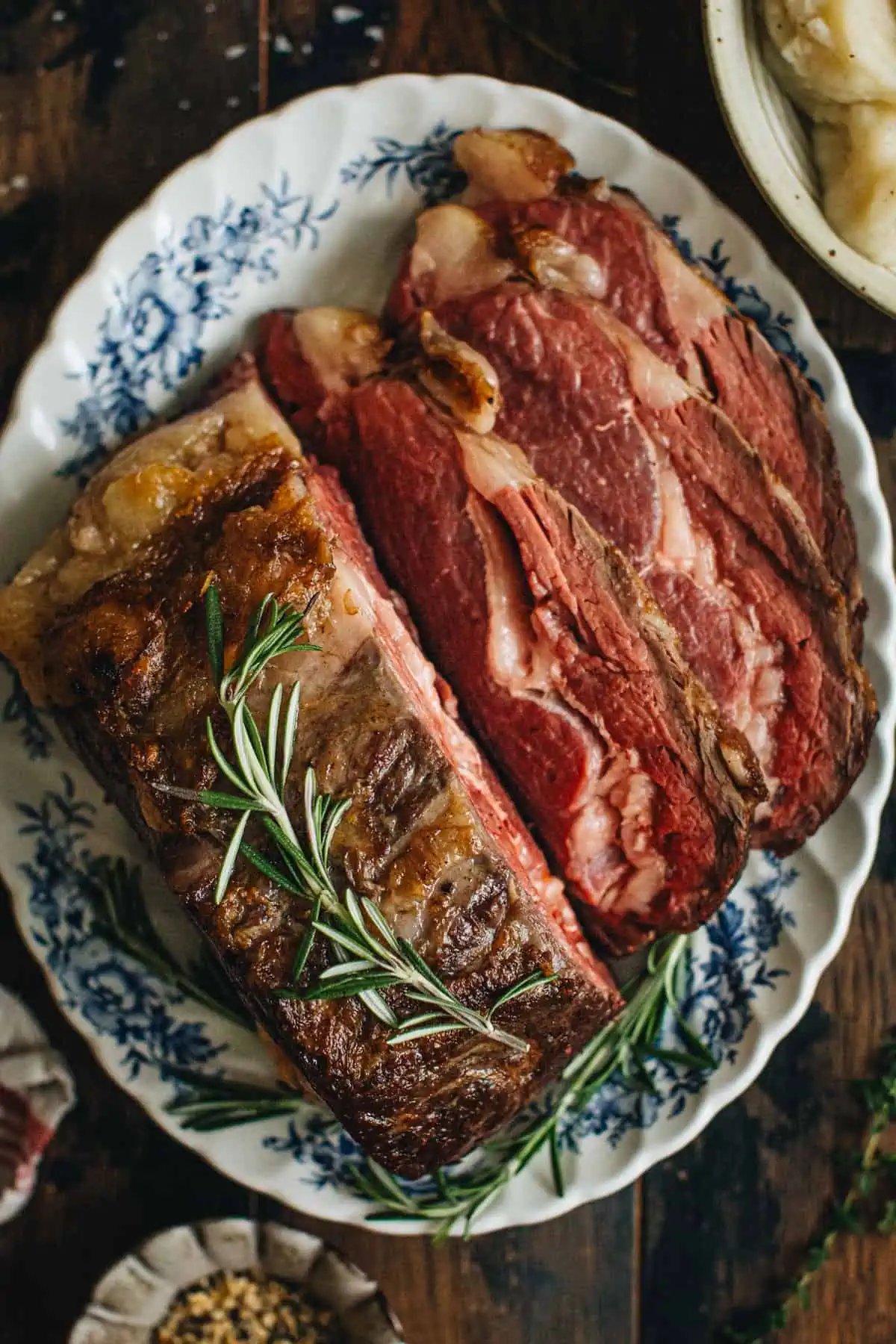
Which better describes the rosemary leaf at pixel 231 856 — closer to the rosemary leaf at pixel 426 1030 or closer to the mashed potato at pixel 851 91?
the rosemary leaf at pixel 426 1030

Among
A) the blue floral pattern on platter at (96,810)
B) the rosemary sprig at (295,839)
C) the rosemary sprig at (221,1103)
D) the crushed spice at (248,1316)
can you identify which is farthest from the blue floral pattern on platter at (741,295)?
the crushed spice at (248,1316)

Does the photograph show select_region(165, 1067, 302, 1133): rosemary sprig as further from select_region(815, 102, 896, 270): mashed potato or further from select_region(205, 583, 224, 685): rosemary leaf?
select_region(815, 102, 896, 270): mashed potato

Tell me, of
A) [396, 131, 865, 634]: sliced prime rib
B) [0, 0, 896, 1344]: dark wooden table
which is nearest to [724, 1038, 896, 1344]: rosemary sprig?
[0, 0, 896, 1344]: dark wooden table

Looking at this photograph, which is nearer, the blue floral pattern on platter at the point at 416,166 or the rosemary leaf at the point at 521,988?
the rosemary leaf at the point at 521,988

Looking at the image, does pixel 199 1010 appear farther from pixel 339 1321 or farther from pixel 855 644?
pixel 855 644

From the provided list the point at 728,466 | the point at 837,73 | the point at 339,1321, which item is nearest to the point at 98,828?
the point at 339,1321
